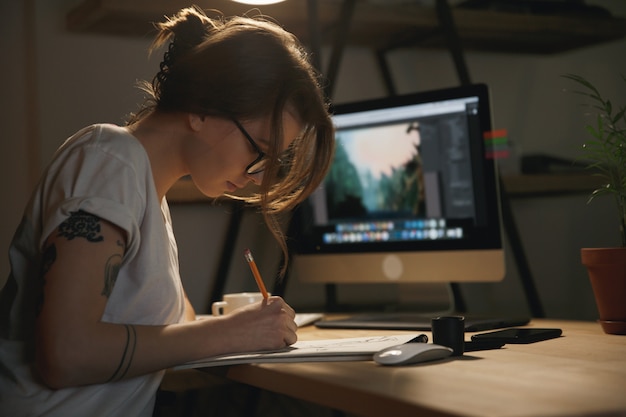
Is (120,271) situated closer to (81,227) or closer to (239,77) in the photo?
(81,227)

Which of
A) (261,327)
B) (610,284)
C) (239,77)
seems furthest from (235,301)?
(610,284)

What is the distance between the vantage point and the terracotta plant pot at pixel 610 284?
51.6 inches

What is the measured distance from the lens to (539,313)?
82.8 inches

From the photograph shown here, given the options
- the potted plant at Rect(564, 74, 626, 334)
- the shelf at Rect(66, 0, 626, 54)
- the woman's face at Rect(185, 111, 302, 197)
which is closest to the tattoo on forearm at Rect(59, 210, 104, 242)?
the woman's face at Rect(185, 111, 302, 197)

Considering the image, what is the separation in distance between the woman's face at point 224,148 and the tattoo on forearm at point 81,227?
0.26m

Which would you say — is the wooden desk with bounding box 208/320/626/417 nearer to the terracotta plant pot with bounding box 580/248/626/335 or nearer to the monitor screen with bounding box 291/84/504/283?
the terracotta plant pot with bounding box 580/248/626/335

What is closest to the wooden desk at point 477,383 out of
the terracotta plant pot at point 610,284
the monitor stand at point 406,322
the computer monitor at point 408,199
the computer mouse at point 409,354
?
the computer mouse at point 409,354

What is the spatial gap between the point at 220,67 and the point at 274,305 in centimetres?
36

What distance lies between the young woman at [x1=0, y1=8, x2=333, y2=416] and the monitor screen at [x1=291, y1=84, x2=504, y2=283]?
432 millimetres

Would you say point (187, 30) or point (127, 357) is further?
point (187, 30)

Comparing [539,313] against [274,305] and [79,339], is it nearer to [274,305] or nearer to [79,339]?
[274,305]

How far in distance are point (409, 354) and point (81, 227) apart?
0.44m

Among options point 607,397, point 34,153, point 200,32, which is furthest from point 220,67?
point 34,153

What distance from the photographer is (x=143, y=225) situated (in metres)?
1.12
